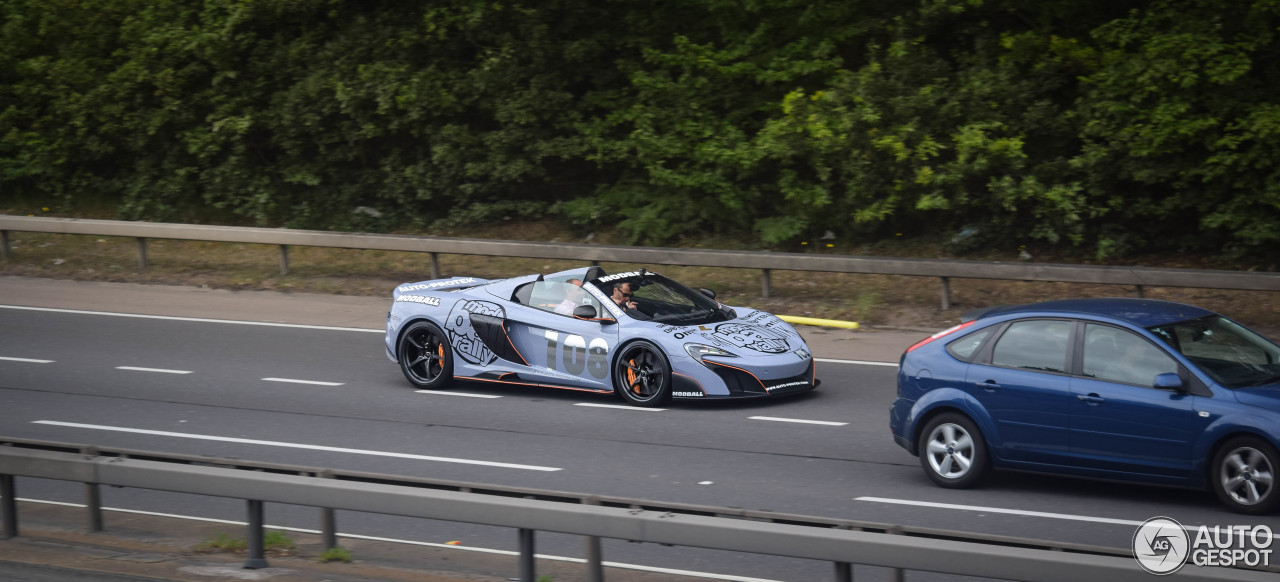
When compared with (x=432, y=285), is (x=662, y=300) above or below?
below

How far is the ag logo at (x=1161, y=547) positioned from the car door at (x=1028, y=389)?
1121mm

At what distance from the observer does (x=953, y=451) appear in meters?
9.07

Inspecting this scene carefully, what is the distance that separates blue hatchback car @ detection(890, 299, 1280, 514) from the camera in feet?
25.9

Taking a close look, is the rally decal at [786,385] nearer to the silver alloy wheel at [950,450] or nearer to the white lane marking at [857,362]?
the white lane marking at [857,362]

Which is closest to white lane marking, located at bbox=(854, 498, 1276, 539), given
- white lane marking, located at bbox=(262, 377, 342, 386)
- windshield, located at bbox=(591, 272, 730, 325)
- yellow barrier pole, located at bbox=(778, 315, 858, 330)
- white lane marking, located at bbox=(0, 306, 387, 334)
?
windshield, located at bbox=(591, 272, 730, 325)

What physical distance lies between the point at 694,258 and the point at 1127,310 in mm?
9763

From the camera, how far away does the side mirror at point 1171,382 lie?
8.00 m

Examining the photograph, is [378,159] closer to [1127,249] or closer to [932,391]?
[1127,249]

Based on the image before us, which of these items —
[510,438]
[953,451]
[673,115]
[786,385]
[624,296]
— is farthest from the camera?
[673,115]

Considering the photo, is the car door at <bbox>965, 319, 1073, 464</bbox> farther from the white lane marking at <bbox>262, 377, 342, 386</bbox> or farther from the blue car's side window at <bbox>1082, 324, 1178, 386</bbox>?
the white lane marking at <bbox>262, 377, 342, 386</bbox>

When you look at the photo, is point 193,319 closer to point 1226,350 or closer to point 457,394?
point 457,394

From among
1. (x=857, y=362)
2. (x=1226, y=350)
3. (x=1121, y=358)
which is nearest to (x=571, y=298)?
(x=857, y=362)

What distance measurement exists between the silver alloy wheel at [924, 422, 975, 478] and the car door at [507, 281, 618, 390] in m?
3.79

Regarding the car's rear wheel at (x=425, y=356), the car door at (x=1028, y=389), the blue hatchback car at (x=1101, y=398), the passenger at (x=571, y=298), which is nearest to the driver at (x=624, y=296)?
the passenger at (x=571, y=298)
